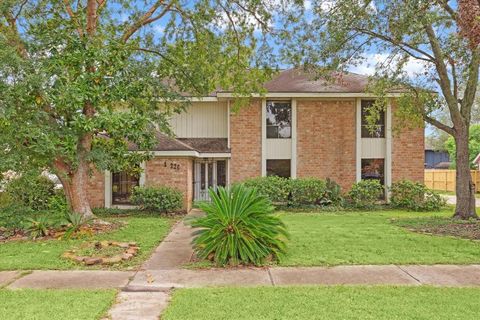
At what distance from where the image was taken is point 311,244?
29.3 ft

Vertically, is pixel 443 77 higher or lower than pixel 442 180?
higher

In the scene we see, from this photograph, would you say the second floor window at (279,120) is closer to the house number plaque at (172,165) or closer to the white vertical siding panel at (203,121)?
the white vertical siding panel at (203,121)

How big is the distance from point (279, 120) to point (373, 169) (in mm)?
4740

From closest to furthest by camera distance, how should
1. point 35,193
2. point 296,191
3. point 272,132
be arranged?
point 35,193 < point 296,191 < point 272,132

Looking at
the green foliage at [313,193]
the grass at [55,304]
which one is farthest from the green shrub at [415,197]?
the grass at [55,304]

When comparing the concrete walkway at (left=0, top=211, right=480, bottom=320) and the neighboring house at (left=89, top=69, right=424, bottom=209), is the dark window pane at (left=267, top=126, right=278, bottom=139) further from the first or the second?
the concrete walkway at (left=0, top=211, right=480, bottom=320)

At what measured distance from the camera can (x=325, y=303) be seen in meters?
5.09

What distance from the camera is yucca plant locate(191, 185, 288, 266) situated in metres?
7.28

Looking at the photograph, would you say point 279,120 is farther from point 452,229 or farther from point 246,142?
point 452,229

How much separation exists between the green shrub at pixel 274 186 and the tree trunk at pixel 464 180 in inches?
242

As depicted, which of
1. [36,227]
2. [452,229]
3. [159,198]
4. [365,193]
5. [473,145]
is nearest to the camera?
[36,227]

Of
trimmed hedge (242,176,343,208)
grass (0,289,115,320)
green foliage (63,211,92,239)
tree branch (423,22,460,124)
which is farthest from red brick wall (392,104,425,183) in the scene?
grass (0,289,115,320)

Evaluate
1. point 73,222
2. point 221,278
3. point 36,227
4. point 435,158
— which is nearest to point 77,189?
point 73,222

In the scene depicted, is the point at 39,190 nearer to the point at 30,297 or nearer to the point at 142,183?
the point at 142,183
